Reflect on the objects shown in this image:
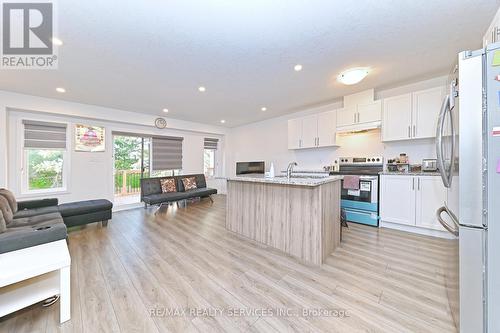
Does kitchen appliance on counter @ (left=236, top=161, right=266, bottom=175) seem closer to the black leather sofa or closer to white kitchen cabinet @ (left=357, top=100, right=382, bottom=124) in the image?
the black leather sofa

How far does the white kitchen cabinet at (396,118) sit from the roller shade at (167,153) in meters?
5.32

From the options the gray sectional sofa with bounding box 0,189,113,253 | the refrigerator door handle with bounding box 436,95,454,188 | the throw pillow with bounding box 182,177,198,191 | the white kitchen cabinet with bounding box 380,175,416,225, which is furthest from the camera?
the throw pillow with bounding box 182,177,198,191

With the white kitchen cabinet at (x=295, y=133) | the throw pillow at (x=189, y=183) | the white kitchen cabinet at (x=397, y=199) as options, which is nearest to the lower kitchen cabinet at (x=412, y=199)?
the white kitchen cabinet at (x=397, y=199)

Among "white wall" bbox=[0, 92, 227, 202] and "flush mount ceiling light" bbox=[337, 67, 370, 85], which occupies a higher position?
"flush mount ceiling light" bbox=[337, 67, 370, 85]

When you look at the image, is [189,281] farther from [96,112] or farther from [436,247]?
[96,112]

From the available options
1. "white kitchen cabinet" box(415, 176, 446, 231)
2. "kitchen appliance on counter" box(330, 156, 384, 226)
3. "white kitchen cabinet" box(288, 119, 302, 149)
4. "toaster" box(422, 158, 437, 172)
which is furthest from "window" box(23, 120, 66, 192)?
"toaster" box(422, 158, 437, 172)

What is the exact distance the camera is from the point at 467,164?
1173 millimetres

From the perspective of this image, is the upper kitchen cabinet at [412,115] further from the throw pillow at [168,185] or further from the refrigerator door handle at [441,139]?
the throw pillow at [168,185]

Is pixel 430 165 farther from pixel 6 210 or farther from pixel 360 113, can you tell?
pixel 6 210

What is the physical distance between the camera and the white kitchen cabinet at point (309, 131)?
457cm

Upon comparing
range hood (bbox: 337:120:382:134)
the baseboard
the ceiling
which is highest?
the ceiling

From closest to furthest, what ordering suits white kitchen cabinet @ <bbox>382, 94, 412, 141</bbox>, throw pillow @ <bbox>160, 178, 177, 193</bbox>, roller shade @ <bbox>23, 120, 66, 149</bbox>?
white kitchen cabinet @ <bbox>382, 94, 412, 141</bbox> → roller shade @ <bbox>23, 120, 66, 149</bbox> → throw pillow @ <bbox>160, 178, 177, 193</bbox>

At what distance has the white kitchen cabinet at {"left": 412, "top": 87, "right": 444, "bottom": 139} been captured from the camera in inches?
120

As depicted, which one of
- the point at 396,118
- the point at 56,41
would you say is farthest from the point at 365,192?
the point at 56,41
